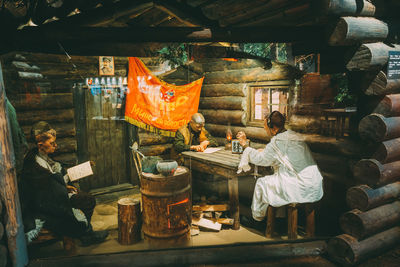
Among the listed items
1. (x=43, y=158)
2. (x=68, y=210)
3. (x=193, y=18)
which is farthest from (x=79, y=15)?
(x=68, y=210)

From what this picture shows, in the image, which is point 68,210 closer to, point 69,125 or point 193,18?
point 69,125

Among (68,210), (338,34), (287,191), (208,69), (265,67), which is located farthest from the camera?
(208,69)

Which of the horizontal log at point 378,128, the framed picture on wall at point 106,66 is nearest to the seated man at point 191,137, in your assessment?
the framed picture on wall at point 106,66

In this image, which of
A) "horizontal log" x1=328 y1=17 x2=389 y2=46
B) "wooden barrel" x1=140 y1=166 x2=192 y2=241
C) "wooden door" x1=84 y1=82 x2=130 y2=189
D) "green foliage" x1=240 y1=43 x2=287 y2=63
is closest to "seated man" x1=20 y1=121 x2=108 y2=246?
"wooden barrel" x1=140 y1=166 x2=192 y2=241

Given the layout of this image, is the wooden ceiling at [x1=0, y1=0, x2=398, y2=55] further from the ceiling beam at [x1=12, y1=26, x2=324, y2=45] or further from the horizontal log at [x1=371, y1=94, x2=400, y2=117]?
the horizontal log at [x1=371, y1=94, x2=400, y2=117]

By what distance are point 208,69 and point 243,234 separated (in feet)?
16.5

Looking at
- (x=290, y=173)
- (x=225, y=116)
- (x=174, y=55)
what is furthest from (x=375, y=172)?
(x=174, y=55)

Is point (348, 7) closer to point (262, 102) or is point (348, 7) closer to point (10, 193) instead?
→ point (262, 102)

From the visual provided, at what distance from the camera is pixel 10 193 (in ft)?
11.6

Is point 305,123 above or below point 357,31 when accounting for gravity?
below

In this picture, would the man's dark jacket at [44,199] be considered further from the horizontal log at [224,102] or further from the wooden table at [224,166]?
the horizontal log at [224,102]

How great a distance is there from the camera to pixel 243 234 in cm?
544

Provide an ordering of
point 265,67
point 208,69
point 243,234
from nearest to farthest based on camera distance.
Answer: point 243,234, point 265,67, point 208,69

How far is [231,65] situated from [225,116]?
4.80 ft
